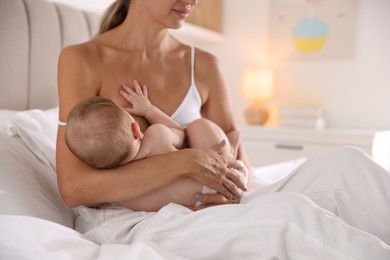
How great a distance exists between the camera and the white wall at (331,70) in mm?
3402

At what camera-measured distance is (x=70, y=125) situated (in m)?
1.14

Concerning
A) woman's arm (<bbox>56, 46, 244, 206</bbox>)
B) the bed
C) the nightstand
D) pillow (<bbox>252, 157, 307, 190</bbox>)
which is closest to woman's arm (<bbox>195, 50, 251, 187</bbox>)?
pillow (<bbox>252, 157, 307, 190</bbox>)

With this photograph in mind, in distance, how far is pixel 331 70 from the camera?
140 inches

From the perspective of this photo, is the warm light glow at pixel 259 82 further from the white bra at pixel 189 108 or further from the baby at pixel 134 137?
the baby at pixel 134 137

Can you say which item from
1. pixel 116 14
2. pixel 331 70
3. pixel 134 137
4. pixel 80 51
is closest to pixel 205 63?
pixel 116 14

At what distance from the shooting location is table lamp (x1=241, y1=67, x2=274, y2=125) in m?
3.58

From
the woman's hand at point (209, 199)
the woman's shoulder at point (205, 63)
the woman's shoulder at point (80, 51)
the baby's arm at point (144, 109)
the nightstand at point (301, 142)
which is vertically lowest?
the nightstand at point (301, 142)

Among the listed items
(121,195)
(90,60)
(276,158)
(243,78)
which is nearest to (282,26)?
(243,78)

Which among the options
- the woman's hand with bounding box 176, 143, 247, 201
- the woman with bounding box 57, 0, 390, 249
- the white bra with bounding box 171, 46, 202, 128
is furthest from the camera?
the white bra with bounding box 171, 46, 202, 128

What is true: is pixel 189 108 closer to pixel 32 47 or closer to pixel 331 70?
pixel 32 47

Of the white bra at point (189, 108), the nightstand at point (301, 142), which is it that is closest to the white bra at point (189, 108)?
the white bra at point (189, 108)

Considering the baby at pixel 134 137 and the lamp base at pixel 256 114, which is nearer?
the baby at pixel 134 137

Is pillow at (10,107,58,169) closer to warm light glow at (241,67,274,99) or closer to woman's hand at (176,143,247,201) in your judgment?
woman's hand at (176,143,247,201)

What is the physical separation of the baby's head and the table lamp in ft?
8.34
